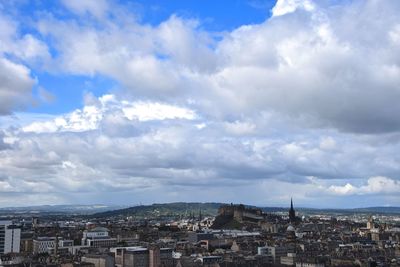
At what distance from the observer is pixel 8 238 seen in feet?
589

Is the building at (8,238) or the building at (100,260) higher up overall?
the building at (8,238)

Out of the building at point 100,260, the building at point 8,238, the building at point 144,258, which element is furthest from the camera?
the building at point 8,238

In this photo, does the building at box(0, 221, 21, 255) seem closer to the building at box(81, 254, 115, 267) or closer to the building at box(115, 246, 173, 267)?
the building at box(81, 254, 115, 267)

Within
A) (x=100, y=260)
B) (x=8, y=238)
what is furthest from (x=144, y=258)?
(x=8, y=238)

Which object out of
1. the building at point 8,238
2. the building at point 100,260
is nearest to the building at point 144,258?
the building at point 100,260

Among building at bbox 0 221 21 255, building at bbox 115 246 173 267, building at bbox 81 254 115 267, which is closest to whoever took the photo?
building at bbox 115 246 173 267

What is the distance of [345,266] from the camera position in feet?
459

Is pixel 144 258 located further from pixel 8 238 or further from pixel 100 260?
pixel 8 238

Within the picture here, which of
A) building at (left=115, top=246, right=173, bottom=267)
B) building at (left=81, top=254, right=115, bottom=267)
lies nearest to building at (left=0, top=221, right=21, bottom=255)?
building at (left=81, top=254, right=115, bottom=267)

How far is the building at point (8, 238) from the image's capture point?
177250mm

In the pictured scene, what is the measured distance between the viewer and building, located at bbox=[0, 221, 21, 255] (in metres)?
177

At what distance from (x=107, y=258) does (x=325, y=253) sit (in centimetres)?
6137

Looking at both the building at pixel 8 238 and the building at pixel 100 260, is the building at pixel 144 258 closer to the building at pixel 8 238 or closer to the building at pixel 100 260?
the building at pixel 100 260

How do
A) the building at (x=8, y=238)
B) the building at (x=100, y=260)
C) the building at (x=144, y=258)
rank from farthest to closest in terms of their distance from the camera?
the building at (x=8, y=238) → the building at (x=100, y=260) → the building at (x=144, y=258)
